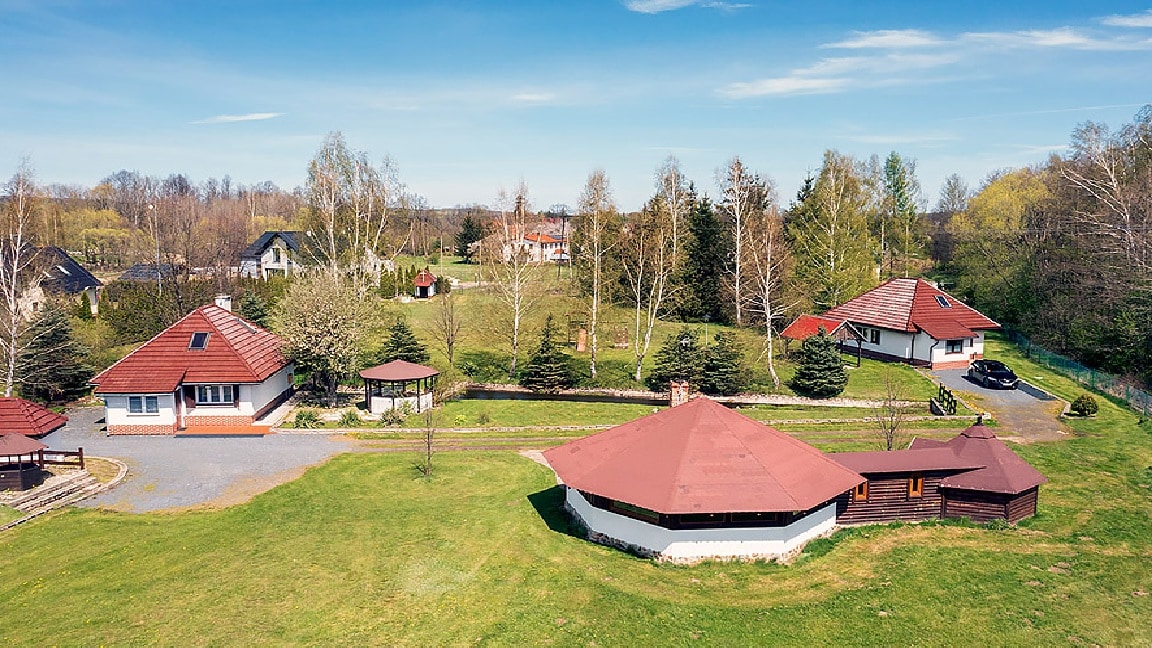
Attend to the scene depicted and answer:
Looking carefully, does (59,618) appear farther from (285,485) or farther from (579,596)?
(579,596)

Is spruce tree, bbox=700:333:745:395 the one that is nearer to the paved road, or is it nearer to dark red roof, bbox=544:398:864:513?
the paved road

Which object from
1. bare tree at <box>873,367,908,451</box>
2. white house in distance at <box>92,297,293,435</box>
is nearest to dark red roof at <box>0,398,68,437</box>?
white house in distance at <box>92,297,293,435</box>

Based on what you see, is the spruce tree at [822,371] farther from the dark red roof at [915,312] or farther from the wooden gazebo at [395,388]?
the wooden gazebo at [395,388]

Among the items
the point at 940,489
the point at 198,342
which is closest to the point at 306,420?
the point at 198,342

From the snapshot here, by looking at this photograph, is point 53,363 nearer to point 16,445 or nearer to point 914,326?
point 16,445

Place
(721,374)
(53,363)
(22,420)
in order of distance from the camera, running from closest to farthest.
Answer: (22,420) → (53,363) → (721,374)
